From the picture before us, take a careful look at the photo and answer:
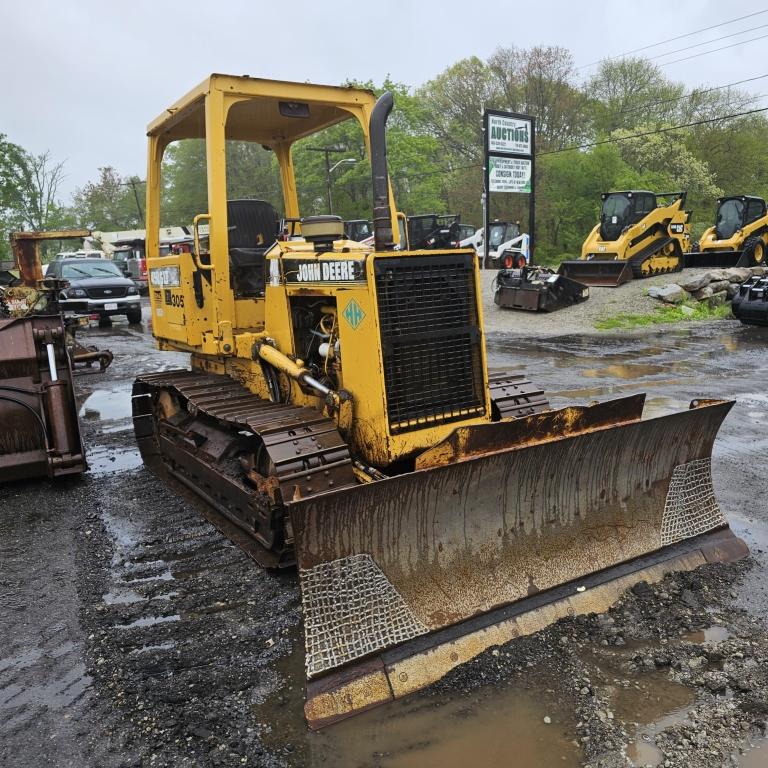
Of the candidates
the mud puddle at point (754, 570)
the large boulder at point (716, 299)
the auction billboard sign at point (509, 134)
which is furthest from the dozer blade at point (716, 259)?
the mud puddle at point (754, 570)

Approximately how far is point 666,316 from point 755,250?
5.88 meters

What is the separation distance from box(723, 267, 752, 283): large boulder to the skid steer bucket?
1699 cm

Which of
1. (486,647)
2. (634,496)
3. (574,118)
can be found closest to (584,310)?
(634,496)

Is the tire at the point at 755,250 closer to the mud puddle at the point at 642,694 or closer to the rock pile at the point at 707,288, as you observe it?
the rock pile at the point at 707,288

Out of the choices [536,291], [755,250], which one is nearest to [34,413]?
[536,291]

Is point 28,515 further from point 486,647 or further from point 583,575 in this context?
point 583,575

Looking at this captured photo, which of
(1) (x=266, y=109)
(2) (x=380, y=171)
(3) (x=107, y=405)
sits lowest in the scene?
(3) (x=107, y=405)

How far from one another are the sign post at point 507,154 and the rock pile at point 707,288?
6.05m

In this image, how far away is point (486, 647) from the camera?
3.21m

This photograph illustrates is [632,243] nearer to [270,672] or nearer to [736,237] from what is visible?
[736,237]

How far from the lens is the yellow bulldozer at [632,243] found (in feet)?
62.4

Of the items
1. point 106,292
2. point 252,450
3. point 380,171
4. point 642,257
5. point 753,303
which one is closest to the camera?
point 380,171

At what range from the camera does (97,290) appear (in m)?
17.1

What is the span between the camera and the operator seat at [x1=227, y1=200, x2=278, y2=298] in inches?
194
